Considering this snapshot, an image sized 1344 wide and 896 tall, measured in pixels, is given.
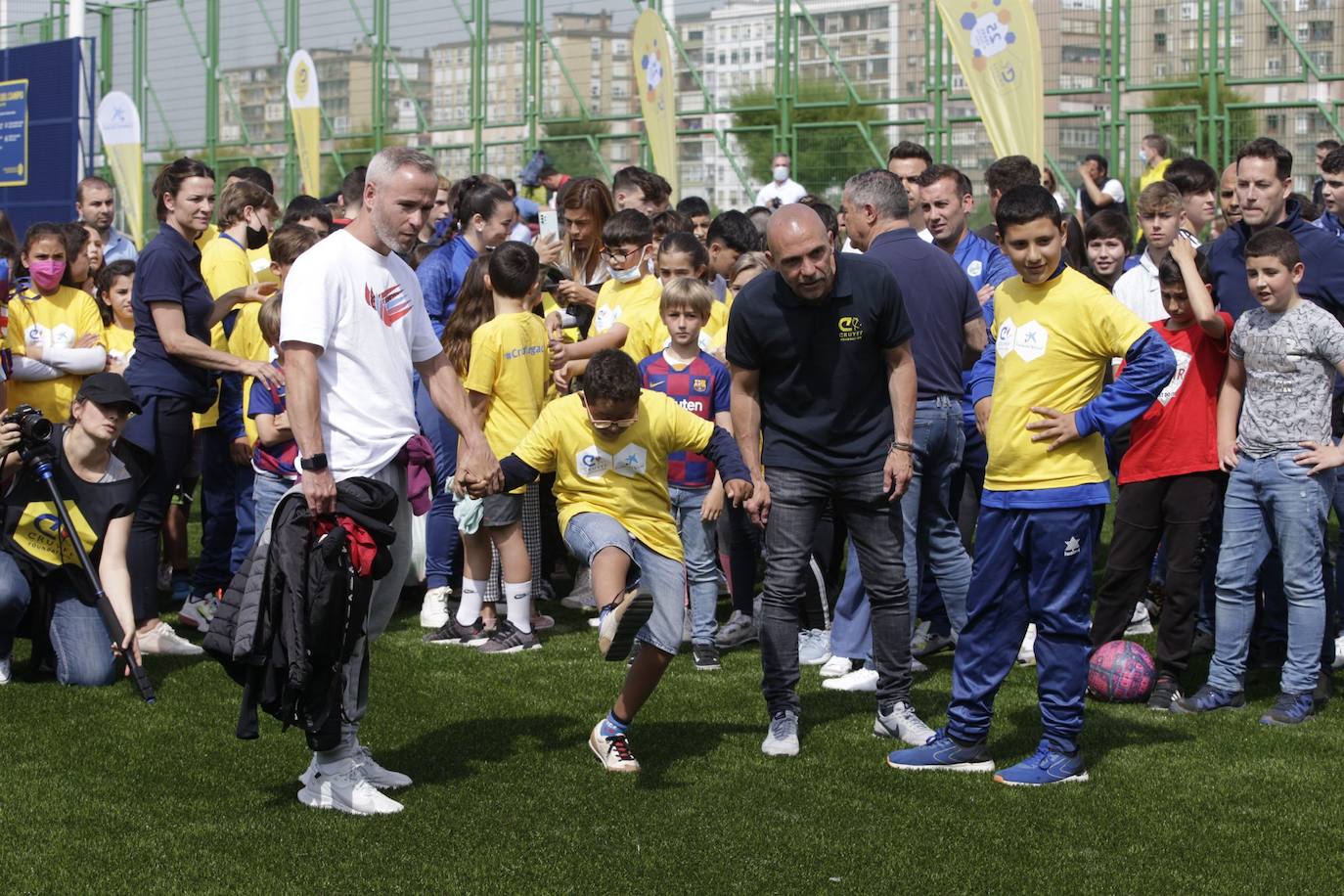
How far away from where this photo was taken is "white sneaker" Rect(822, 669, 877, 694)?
727cm

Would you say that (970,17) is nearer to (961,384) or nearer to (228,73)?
(961,384)

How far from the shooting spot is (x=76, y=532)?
736 cm

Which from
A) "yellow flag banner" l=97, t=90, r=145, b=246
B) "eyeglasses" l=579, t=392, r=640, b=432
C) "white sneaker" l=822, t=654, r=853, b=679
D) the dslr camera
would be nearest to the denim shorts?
"eyeglasses" l=579, t=392, r=640, b=432

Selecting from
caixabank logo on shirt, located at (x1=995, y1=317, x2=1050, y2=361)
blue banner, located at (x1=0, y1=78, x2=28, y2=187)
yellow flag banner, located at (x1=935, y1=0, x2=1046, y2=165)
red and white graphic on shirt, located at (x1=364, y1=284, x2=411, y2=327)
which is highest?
blue banner, located at (x1=0, y1=78, x2=28, y2=187)

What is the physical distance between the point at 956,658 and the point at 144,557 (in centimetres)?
430

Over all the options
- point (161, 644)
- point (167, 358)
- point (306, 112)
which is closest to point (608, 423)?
point (167, 358)

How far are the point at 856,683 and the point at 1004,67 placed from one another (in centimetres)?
579

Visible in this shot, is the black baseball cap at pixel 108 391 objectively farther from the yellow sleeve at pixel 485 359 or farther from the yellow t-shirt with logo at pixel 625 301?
the yellow t-shirt with logo at pixel 625 301

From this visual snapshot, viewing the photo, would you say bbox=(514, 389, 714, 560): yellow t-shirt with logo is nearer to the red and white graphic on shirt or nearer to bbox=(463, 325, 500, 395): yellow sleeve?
the red and white graphic on shirt

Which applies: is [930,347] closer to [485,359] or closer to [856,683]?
[856,683]

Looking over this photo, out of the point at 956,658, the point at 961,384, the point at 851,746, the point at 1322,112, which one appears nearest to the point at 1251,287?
the point at 961,384

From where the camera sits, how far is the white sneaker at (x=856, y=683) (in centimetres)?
727

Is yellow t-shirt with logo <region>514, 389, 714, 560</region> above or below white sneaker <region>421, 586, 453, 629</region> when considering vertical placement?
above

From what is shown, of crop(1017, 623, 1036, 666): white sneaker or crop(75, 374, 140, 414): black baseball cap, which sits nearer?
crop(75, 374, 140, 414): black baseball cap
